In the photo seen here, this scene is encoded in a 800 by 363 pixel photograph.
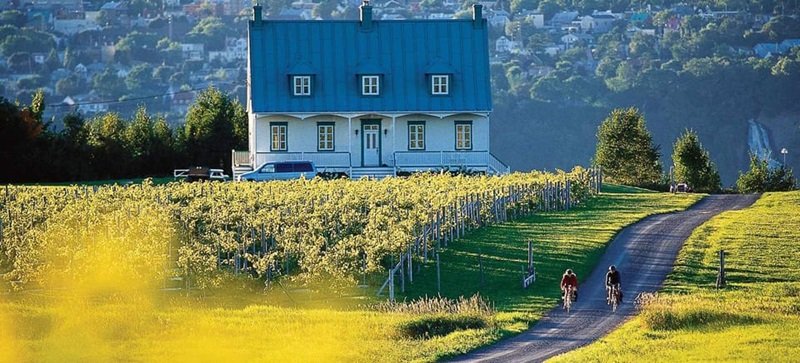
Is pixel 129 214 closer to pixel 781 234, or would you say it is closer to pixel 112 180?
pixel 781 234

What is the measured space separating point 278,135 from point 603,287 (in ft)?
121

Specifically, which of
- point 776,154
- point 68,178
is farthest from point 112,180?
point 776,154

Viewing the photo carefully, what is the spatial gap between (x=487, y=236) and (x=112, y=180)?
95.7ft

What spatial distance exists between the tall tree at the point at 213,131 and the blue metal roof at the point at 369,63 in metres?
7.91

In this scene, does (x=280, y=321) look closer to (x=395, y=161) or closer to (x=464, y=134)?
(x=395, y=161)

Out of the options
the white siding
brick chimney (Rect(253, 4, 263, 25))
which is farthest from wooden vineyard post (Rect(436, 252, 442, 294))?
brick chimney (Rect(253, 4, 263, 25))

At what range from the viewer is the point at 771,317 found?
40844mm

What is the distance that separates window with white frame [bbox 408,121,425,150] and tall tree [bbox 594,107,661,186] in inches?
426

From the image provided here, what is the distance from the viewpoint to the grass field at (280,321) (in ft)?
121

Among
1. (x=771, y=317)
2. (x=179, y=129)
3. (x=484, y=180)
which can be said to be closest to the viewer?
(x=771, y=317)

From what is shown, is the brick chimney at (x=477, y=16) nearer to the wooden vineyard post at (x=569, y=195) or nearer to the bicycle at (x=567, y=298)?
the wooden vineyard post at (x=569, y=195)

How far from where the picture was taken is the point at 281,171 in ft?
254

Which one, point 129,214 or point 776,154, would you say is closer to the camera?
point 129,214

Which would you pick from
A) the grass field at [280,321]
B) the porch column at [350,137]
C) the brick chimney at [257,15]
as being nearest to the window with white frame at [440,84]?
the porch column at [350,137]
